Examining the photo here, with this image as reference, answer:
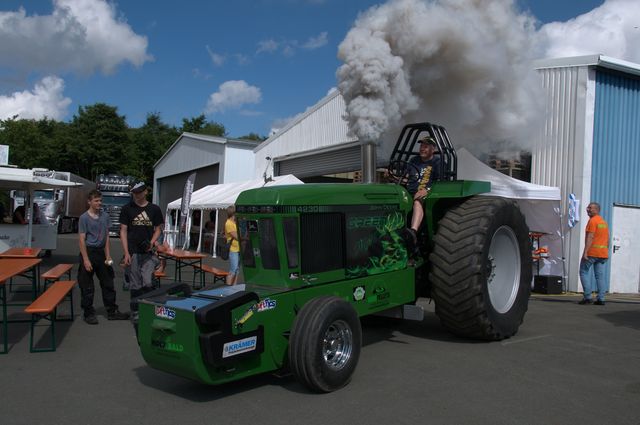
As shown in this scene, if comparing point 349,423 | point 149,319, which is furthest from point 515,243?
point 149,319

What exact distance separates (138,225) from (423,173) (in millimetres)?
3581

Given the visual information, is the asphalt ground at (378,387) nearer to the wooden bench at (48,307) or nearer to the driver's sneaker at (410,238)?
the wooden bench at (48,307)

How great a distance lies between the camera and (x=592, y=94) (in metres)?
11.0

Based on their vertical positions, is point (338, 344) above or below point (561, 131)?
below

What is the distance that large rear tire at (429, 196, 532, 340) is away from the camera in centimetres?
559

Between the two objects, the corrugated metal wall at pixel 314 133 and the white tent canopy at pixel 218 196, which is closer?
the white tent canopy at pixel 218 196

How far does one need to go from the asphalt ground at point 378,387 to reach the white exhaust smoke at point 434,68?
3.22 metres

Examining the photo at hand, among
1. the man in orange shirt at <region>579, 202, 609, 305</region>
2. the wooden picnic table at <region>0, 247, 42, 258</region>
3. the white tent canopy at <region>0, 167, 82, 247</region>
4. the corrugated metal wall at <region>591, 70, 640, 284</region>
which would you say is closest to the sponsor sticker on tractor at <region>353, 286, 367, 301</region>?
the wooden picnic table at <region>0, 247, 42, 258</region>

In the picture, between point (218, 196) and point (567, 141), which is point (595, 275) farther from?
point (218, 196)

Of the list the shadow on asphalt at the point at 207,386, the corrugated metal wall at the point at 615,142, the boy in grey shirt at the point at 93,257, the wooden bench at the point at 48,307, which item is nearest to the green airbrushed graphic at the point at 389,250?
the shadow on asphalt at the point at 207,386

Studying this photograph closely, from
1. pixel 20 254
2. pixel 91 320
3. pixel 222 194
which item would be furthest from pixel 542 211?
pixel 222 194

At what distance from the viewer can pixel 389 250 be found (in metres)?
5.57

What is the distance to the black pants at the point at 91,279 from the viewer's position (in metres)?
7.00

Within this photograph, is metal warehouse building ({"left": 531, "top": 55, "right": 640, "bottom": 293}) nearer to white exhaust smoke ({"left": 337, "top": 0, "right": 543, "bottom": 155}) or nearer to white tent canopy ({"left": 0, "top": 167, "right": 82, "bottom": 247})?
white exhaust smoke ({"left": 337, "top": 0, "right": 543, "bottom": 155})
